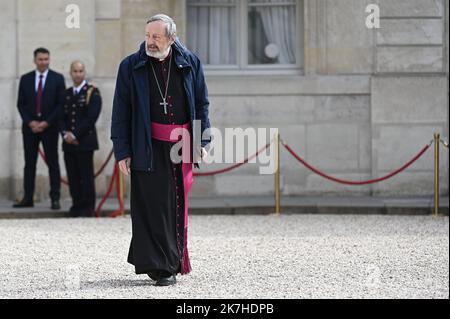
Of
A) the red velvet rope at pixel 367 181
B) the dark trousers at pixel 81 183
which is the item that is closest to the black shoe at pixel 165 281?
the dark trousers at pixel 81 183

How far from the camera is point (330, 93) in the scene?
16.9 m

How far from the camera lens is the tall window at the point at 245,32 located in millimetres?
17266

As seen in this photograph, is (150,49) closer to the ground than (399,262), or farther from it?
farther from it

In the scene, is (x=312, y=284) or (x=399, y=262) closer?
(x=312, y=284)

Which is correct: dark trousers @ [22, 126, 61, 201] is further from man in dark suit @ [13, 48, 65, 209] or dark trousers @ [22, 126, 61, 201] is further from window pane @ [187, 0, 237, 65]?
window pane @ [187, 0, 237, 65]

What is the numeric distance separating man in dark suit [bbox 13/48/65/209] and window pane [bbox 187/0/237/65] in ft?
8.27

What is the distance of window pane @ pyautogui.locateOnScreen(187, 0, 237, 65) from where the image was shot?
56.8ft

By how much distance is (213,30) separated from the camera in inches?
683

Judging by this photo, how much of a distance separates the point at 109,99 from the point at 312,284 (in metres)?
7.80

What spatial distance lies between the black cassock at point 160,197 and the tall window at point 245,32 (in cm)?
779

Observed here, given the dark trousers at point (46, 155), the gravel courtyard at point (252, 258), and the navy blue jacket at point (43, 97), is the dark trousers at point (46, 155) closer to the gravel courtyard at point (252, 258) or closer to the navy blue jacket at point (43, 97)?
the navy blue jacket at point (43, 97)
